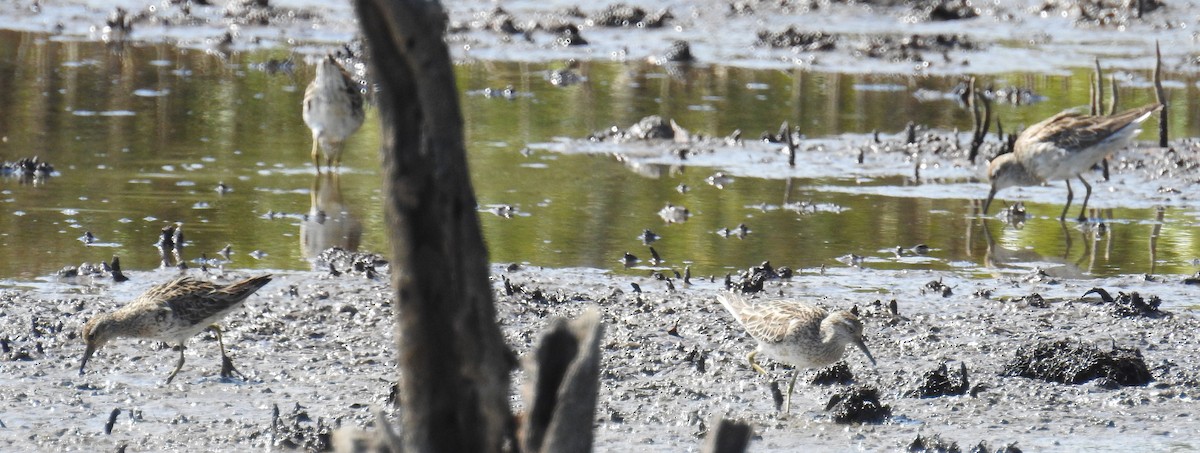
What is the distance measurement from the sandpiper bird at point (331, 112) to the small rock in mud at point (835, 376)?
7189 mm

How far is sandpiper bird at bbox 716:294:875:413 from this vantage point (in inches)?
313

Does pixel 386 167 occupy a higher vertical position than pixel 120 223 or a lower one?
higher

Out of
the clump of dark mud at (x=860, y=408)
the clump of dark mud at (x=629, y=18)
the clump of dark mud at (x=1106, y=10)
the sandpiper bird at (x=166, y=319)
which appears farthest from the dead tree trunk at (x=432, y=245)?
the clump of dark mud at (x=1106, y=10)

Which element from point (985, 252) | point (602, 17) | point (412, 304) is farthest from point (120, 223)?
point (602, 17)

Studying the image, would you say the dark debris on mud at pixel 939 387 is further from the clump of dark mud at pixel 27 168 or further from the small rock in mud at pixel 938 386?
the clump of dark mud at pixel 27 168

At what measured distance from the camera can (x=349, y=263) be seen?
1043 centimetres

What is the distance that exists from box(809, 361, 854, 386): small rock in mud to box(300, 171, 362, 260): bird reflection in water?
152 inches

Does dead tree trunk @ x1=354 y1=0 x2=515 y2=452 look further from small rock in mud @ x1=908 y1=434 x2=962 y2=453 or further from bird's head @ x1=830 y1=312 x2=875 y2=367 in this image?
bird's head @ x1=830 y1=312 x2=875 y2=367

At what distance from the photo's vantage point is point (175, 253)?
35.4 ft

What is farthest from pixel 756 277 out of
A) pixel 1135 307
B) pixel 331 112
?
pixel 331 112

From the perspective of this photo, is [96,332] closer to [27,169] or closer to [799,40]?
[27,169]

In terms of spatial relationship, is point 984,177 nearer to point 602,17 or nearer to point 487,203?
point 487,203

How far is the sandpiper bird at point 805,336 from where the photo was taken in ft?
26.1

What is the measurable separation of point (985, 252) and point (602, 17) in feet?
47.2
